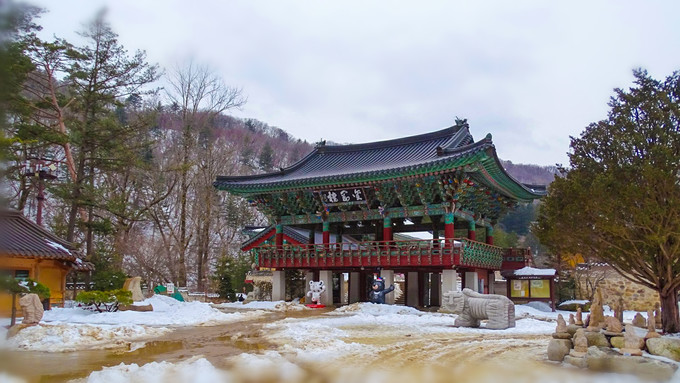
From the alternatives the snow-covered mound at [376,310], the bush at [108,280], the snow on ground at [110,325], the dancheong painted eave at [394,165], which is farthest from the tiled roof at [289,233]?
the bush at [108,280]

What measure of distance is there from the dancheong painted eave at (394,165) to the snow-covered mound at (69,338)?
14194 mm

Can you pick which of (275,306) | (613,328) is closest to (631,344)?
(613,328)

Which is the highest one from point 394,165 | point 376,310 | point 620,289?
point 394,165

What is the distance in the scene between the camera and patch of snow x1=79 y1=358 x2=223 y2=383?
7227 millimetres

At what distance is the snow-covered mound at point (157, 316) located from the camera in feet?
52.5

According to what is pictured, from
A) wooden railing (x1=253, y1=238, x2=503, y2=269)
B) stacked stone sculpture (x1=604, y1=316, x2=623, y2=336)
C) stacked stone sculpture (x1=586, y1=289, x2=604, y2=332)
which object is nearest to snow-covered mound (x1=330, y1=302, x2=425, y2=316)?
wooden railing (x1=253, y1=238, x2=503, y2=269)

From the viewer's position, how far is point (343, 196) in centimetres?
2681

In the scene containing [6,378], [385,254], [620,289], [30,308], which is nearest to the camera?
[6,378]

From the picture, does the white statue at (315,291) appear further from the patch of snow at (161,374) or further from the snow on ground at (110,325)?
the patch of snow at (161,374)

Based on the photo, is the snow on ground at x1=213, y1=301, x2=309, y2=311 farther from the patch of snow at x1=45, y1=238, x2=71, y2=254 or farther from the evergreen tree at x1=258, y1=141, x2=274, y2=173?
the evergreen tree at x1=258, y1=141, x2=274, y2=173

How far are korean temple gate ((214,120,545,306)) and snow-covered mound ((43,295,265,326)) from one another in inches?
284

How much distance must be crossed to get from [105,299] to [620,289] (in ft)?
79.2

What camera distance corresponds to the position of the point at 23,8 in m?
2.29

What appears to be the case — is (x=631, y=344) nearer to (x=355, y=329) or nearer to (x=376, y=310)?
(x=355, y=329)
